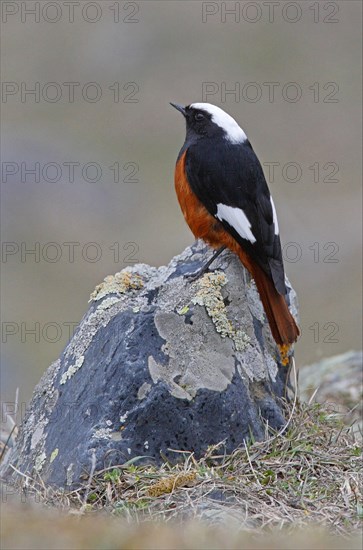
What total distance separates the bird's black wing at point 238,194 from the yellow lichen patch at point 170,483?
1652 mm

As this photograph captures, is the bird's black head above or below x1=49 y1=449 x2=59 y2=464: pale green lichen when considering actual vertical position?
above

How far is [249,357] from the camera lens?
6.00 meters

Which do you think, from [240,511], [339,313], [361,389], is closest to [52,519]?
[240,511]

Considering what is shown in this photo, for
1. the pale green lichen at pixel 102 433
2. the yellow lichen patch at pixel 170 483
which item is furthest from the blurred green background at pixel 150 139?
the yellow lichen patch at pixel 170 483

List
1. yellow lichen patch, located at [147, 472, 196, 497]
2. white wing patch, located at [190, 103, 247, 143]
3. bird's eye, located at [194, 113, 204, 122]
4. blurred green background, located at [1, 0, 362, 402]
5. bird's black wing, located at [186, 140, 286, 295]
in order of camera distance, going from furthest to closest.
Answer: blurred green background, located at [1, 0, 362, 402]
bird's eye, located at [194, 113, 204, 122]
white wing patch, located at [190, 103, 247, 143]
bird's black wing, located at [186, 140, 286, 295]
yellow lichen patch, located at [147, 472, 196, 497]

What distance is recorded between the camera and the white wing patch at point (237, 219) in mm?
6406

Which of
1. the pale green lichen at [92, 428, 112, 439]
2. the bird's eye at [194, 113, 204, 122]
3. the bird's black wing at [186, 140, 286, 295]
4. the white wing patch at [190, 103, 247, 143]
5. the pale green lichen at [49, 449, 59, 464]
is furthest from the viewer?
the bird's eye at [194, 113, 204, 122]

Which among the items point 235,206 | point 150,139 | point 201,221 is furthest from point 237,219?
point 150,139

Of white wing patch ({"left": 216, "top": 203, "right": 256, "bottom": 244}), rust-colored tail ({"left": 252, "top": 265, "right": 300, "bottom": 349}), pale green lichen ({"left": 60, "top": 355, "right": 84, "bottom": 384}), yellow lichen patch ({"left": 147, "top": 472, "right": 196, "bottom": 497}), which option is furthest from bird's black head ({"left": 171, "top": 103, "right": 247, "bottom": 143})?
yellow lichen patch ({"left": 147, "top": 472, "right": 196, "bottom": 497})

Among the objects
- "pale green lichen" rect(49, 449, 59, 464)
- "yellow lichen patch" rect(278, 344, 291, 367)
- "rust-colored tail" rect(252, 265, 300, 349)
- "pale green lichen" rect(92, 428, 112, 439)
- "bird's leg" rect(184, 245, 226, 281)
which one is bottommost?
"pale green lichen" rect(49, 449, 59, 464)

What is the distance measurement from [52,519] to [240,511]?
3.15 ft

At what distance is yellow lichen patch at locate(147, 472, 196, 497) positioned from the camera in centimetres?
510

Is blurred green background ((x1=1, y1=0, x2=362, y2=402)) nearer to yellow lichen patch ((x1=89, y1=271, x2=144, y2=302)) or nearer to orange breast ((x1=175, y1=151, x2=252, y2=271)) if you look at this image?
orange breast ((x1=175, y1=151, x2=252, y2=271))

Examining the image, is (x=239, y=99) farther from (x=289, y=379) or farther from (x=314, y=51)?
(x=289, y=379)
